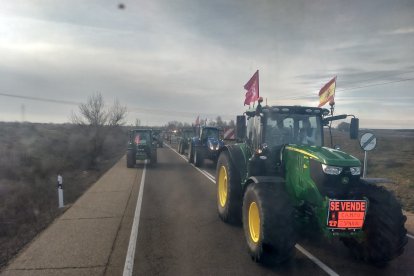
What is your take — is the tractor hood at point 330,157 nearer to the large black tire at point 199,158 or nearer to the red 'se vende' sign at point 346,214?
the red 'se vende' sign at point 346,214

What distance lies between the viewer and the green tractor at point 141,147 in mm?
20461

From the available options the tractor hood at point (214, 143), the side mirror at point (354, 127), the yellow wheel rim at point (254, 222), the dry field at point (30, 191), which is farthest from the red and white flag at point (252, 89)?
the tractor hood at point (214, 143)

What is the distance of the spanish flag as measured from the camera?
30.6 feet

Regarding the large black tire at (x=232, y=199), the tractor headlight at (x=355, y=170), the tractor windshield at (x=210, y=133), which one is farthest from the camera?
the tractor windshield at (x=210, y=133)

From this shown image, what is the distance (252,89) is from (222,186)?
12.9 feet

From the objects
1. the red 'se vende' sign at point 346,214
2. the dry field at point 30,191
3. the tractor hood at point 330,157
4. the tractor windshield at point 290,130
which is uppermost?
the tractor windshield at point 290,130

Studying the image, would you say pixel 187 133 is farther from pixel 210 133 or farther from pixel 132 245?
pixel 132 245

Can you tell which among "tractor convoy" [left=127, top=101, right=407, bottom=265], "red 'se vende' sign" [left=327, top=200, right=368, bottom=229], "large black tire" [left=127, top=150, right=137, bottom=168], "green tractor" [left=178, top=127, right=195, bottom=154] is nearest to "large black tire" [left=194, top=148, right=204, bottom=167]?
"large black tire" [left=127, top=150, right=137, bottom=168]

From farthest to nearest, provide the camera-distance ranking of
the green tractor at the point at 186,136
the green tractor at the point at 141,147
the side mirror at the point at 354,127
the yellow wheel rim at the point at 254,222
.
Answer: the green tractor at the point at 186,136, the green tractor at the point at 141,147, the side mirror at the point at 354,127, the yellow wheel rim at the point at 254,222

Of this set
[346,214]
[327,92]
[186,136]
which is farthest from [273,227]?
[186,136]

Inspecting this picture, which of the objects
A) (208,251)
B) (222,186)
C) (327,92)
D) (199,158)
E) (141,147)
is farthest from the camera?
(141,147)

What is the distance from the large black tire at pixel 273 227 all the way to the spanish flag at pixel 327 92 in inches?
162

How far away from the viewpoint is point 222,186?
30.8ft

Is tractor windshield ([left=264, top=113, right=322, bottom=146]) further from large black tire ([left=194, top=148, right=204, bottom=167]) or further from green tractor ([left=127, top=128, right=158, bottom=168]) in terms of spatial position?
green tractor ([left=127, top=128, right=158, bottom=168])
